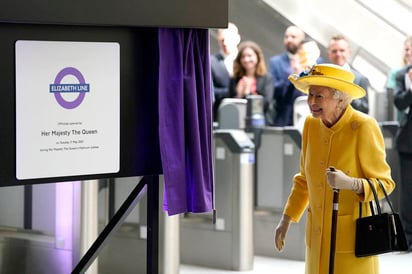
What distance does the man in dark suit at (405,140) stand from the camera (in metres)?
8.48

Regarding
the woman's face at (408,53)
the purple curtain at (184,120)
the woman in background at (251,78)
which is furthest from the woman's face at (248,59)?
the purple curtain at (184,120)

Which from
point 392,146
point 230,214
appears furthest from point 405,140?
point 230,214

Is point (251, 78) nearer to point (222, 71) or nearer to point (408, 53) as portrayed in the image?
point (222, 71)

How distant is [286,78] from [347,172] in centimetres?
557

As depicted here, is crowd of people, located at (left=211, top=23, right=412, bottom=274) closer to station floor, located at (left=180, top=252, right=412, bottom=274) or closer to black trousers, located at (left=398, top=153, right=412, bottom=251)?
station floor, located at (left=180, top=252, right=412, bottom=274)

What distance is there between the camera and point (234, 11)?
13789mm

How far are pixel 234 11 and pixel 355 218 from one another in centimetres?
961

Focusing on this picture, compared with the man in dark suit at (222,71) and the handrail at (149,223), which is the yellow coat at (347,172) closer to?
the handrail at (149,223)

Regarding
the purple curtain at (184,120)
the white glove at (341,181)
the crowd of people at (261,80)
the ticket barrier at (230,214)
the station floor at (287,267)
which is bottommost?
the station floor at (287,267)

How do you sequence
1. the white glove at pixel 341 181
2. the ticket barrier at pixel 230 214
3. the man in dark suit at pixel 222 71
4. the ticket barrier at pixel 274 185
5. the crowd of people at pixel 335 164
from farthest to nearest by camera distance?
the man in dark suit at pixel 222 71 < the ticket barrier at pixel 274 185 < the ticket barrier at pixel 230 214 < the crowd of people at pixel 335 164 < the white glove at pixel 341 181

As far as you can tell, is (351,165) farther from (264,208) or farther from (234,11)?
(234,11)

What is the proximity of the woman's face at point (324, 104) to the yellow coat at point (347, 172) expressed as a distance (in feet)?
0.16

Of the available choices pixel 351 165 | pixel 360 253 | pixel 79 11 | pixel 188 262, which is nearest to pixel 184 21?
pixel 79 11

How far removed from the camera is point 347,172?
4461 mm
